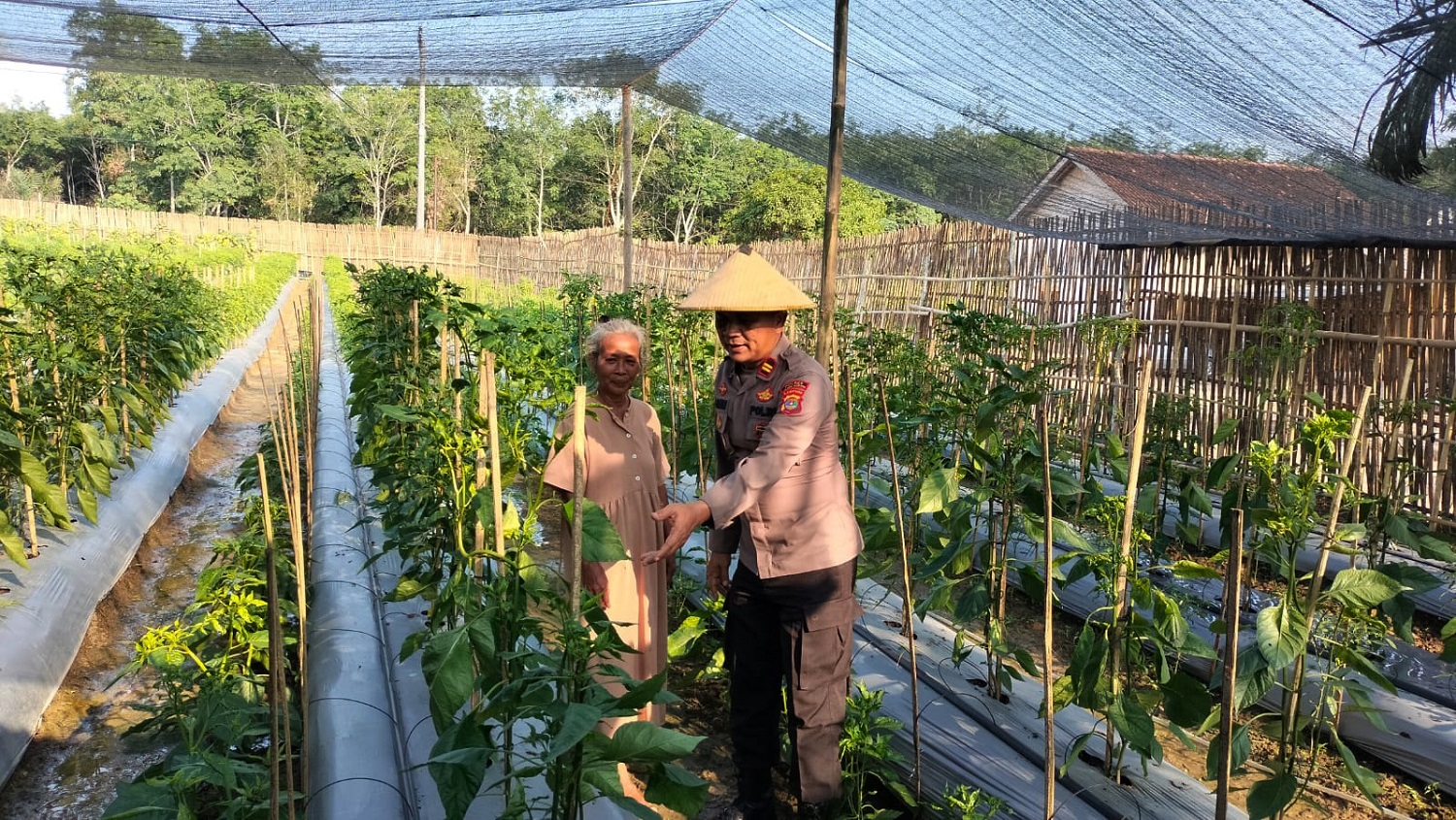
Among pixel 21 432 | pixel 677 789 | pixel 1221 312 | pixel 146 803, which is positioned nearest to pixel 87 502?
pixel 21 432

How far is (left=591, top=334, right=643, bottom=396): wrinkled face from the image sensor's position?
2654 mm

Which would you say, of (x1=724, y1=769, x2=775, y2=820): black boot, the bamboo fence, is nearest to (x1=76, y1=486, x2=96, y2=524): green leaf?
(x1=724, y1=769, x2=775, y2=820): black boot

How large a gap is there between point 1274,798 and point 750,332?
1560 mm

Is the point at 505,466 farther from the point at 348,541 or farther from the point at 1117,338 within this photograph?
the point at 1117,338

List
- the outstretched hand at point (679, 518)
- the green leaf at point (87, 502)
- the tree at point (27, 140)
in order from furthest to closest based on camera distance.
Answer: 1. the tree at point (27, 140)
2. the green leaf at point (87, 502)
3. the outstretched hand at point (679, 518)

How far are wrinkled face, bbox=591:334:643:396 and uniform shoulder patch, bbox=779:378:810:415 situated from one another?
21.4 inches

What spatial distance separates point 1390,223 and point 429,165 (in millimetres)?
41317

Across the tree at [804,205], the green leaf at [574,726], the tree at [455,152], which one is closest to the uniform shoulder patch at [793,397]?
the green leaf at [574,726]

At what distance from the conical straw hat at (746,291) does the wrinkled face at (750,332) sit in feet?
0.13

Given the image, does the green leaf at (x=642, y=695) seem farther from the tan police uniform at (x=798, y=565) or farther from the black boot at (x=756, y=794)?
the black boot at (x=756, y=794)

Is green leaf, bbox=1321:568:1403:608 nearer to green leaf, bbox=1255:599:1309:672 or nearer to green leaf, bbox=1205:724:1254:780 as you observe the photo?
green leaf, bbox=1255:599:1309:672

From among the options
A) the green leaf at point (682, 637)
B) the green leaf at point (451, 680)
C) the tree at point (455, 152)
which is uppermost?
the tree at point (455, 152)

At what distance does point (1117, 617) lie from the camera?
7.54 feet

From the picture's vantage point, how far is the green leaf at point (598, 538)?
1874 millimetres
